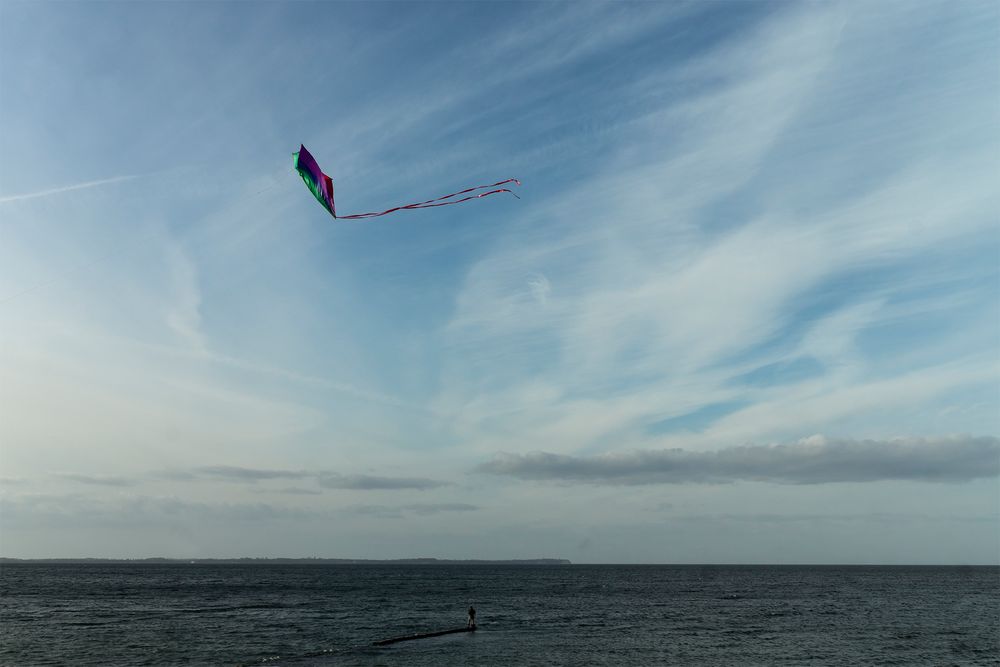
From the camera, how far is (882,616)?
73.1m

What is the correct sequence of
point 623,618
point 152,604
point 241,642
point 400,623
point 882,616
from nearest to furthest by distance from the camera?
point 241,642, point 400,623, point 623,618, point 882,616, point 152,604

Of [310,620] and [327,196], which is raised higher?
[327,196]

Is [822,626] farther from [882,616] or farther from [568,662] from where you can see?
[568,662]

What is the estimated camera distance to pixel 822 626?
6269cm

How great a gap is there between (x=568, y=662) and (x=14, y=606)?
69453 mm

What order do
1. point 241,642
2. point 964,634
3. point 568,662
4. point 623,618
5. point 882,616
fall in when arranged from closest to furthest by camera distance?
point 568,662
point 241,642
point 964,634
point 623,618
point 882,616

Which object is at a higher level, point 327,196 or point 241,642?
point 327,196

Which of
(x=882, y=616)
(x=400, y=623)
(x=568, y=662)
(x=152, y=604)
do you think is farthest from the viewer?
(x=152, y=604)

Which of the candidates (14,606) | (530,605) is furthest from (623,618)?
(14,606)

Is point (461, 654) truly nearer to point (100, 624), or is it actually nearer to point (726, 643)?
point (726, 643)

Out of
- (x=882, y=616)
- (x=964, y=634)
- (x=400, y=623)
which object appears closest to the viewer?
(x=964, y=634)

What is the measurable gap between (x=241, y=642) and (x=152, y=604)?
133ft

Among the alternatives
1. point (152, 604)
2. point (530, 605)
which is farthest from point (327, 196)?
point (152, 604)

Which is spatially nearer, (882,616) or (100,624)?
(100,624)
